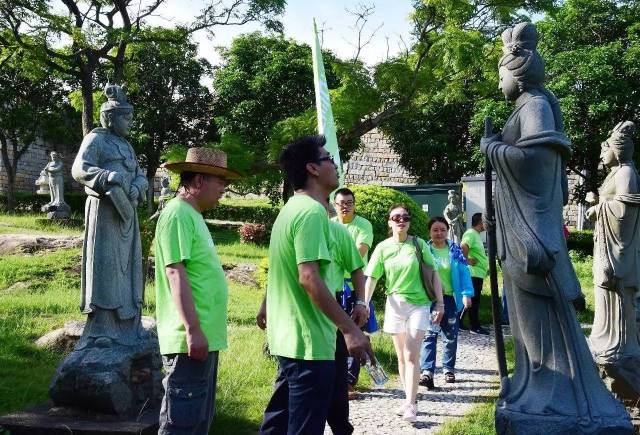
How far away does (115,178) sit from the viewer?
5.04m

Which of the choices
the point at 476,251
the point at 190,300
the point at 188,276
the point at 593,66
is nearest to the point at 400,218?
the point at 188,276

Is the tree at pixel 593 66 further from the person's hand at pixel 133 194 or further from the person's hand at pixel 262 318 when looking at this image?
the person's hand at pixel 262 318

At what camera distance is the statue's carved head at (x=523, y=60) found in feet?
13.0

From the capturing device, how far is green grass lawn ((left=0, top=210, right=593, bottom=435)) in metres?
5.59

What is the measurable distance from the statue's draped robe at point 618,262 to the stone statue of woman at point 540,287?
2.02 meters

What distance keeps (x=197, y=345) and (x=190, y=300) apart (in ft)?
0.72

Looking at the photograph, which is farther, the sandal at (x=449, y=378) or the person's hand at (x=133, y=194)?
the sandal at (x=449, y=378)

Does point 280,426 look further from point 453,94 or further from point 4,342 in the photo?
point 453,94

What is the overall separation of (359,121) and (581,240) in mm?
12167

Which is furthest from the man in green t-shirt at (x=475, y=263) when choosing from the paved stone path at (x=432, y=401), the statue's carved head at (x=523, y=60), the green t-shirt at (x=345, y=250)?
the statue's carved head at (x=523, y=60)

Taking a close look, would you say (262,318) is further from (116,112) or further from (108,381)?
(116,112)

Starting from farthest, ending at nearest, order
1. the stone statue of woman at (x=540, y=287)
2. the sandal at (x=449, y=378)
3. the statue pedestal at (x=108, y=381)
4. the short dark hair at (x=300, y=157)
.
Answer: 1. the sandal at (x=449, y=378)
2. the statue pedestal at (x=108, y=381)
3. the stone statue of woman at (x=540, y=287)
4. the short dark hair at (x=300, y=157)

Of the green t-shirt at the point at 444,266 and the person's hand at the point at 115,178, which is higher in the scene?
the person's hand at the point at 115,178

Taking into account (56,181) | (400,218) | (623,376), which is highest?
(56,181)
